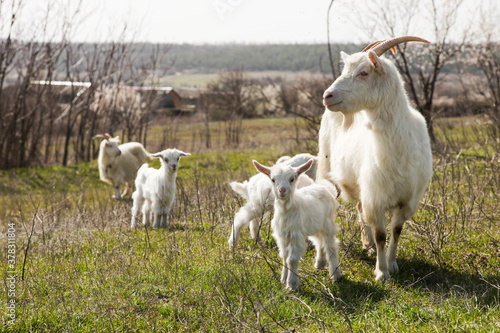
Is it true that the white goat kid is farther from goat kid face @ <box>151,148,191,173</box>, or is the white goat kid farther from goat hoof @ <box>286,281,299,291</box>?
goat kid face @ <box>151,148,191,173</box>

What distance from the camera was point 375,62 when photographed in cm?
436

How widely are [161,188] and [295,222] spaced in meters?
3.61

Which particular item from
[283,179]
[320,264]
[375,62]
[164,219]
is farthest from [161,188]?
[375,62]

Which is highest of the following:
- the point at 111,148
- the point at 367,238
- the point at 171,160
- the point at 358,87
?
the point at 358,87

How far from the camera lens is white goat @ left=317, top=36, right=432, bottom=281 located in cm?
441

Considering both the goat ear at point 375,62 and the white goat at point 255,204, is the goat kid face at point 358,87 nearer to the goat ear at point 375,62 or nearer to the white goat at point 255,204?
the goat ear at point 375,62

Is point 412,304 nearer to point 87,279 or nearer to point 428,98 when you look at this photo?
point 87,279

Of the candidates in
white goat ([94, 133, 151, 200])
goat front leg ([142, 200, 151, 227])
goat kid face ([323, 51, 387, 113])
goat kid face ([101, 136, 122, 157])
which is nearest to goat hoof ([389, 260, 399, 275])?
goat kid face ([323, 51, 387, 113])

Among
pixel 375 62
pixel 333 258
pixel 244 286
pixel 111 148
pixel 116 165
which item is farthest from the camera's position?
pixel 116 165

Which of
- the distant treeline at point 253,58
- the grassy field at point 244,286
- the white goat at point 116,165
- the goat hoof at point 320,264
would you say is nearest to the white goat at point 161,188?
the grassy field at point 244,286

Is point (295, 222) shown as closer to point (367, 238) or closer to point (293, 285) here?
point (293, 285)

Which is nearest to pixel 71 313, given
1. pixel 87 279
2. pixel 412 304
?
pixel 87 279

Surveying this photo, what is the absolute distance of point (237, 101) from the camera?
26.8m

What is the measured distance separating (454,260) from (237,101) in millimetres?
22592
